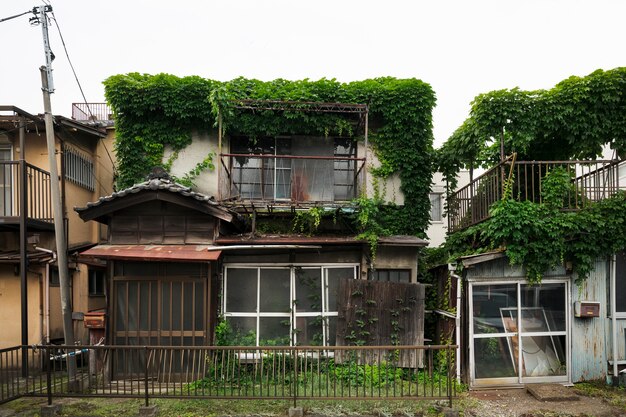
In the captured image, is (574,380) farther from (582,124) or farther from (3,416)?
(3,416)

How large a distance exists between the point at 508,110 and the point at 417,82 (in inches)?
117

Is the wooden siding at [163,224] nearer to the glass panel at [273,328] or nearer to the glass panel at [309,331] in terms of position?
the glass panel at [273,328]

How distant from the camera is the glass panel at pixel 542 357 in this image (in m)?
9.73

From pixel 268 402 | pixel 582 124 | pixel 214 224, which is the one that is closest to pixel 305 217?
pixel 214 224

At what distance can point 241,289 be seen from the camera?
35.0 ft

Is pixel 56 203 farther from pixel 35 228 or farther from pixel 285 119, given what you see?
pixel 285 119

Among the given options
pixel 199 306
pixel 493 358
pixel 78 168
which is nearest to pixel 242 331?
pixel 199 306

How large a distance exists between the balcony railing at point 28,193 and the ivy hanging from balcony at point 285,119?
206 cm

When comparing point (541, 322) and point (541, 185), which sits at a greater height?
point (541, 185)

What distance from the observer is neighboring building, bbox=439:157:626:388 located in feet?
31.7

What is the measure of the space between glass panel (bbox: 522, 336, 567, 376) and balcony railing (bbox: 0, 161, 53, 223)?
12.5 m

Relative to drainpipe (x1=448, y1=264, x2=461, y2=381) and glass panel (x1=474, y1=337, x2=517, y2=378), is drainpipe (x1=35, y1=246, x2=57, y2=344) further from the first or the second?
glass panel (x1=474, y1=337, x2=517, y2=378)

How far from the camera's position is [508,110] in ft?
33.3

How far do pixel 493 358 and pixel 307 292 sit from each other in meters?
4.54
